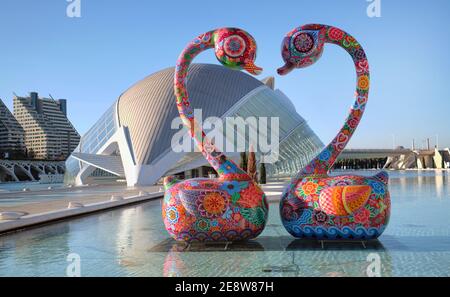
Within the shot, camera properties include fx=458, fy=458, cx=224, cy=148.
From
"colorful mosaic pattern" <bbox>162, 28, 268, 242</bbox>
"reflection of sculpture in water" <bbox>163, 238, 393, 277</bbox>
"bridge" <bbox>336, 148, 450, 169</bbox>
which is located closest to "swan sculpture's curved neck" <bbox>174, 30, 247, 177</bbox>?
"colorful mosaic pattern" <bbox>162, 28, 268, 242</bbox>

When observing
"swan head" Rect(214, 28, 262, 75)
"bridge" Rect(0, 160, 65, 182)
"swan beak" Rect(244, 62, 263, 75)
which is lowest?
"bridge" Rect(0, 160, 65, 182)

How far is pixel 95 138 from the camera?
37938 mm

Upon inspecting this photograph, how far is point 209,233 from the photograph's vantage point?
7.34 metres

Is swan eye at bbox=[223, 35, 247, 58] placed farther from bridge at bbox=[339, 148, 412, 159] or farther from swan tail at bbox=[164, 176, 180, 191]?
bridge at bbox=[339, 148, 412, 159]

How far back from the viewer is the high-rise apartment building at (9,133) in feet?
368

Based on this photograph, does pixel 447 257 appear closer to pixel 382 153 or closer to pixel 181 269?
pixel 181 269

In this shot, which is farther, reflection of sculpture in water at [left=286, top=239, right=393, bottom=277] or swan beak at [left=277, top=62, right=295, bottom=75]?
swan beak at [left=277, top=62, right=295, bottom=75]

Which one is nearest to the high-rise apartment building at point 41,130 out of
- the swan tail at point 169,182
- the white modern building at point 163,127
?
the white modern building at point 163,127

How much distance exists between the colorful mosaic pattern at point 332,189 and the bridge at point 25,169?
79778mm

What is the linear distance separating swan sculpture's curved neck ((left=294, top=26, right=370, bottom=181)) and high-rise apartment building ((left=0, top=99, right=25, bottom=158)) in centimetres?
11455

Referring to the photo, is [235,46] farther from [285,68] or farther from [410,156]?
[410,156]

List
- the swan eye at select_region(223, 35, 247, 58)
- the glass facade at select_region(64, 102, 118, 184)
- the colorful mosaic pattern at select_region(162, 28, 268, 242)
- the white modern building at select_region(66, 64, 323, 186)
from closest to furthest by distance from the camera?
the colorful mosaic pattern at select_region(162, 28, 268, 242) < the swan eye at select_region(223, 35, 247, 58) < the white modern building at select_region(66, 64, 323, 186) < the glass facade at select_region(64, 102, 118, 184)

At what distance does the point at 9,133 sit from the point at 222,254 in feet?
395

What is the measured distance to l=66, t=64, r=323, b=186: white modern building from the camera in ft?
111
